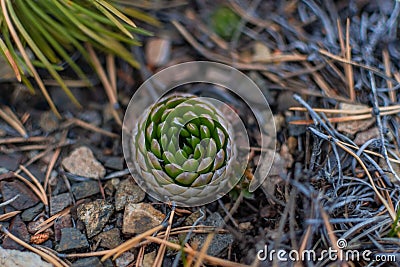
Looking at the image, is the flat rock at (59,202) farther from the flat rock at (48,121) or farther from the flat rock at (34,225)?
the flat rock at (48,121)

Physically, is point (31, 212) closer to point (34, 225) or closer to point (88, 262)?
point (34, 225)

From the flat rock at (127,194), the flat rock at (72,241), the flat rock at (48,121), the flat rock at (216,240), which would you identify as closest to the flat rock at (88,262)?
the flat rock at (72,241)

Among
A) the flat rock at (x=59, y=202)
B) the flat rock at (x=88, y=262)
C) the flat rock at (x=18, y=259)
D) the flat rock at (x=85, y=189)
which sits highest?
the flat rock at (x=85, y=189)

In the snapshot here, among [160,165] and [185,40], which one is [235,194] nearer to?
[160,165]

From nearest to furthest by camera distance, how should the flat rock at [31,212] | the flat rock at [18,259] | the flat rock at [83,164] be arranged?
1. the flat rock at [18,259]
2. the flat rock at [31,212]
3. the flat rock at [83,164]

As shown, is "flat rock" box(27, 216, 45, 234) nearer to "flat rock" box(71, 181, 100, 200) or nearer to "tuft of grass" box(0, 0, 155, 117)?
"flat rock" box(71, 181, 100, 200)

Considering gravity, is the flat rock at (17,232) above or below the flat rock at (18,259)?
above
